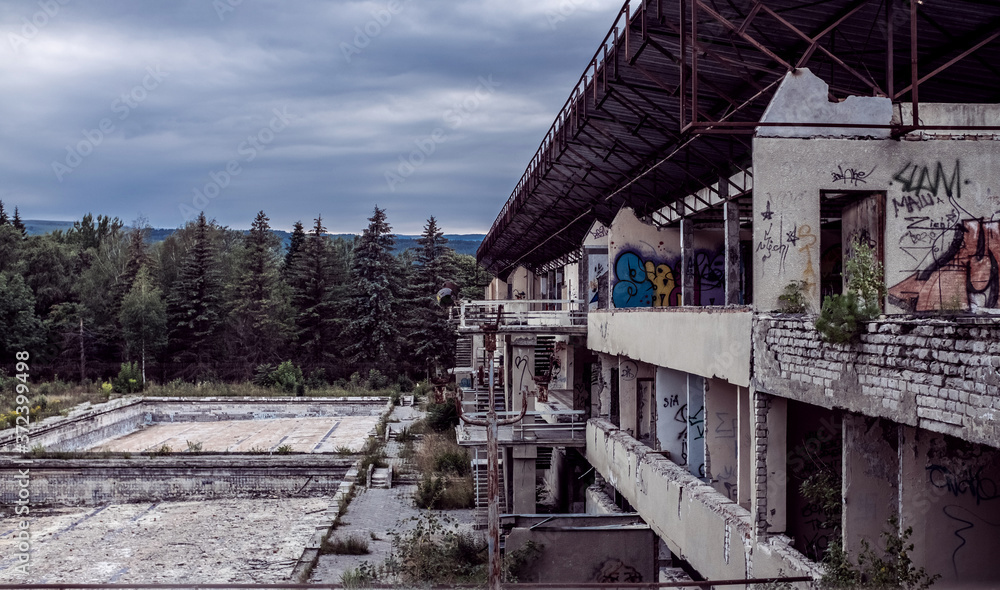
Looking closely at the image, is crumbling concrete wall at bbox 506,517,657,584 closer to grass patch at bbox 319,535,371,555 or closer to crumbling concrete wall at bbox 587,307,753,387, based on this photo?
crumbling concrete wall at bbox 587,307,753,387

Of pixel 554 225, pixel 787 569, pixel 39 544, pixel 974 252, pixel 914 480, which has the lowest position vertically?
pixel 39 544

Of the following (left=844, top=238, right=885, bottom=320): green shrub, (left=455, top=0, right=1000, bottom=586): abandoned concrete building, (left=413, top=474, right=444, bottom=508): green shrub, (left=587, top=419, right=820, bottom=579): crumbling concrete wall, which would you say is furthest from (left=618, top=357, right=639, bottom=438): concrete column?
(left=844, top=238, right=885, bottom=320): green shrub

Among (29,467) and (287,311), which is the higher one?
(287,311)

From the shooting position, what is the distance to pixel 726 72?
1362 cm

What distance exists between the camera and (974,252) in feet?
35.9

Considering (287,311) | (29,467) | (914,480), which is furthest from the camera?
(287,311)

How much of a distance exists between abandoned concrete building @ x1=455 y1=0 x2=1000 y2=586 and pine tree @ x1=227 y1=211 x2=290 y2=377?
170 ft

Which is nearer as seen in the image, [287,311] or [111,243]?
[287,311]

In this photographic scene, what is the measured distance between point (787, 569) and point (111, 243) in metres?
91.6

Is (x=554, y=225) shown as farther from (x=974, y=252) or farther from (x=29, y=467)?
(x=974, y=252)

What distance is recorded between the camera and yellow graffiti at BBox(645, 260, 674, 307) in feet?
74.5

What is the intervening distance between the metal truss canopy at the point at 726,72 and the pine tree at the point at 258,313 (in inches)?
1866

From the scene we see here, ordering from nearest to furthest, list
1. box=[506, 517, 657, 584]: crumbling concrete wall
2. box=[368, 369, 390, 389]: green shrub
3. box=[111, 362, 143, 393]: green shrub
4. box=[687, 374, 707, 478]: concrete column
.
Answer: box=[506, 517, 657, 584]: crumbling concrete wall, box=[687, 374, 707, 478]: concrete column, box=[111, 362, 143, 393]: green shrub, box=[368, 369, 390, 389]: green shrub

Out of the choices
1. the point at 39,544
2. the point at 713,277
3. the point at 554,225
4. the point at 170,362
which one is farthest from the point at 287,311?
the point at 713,277
